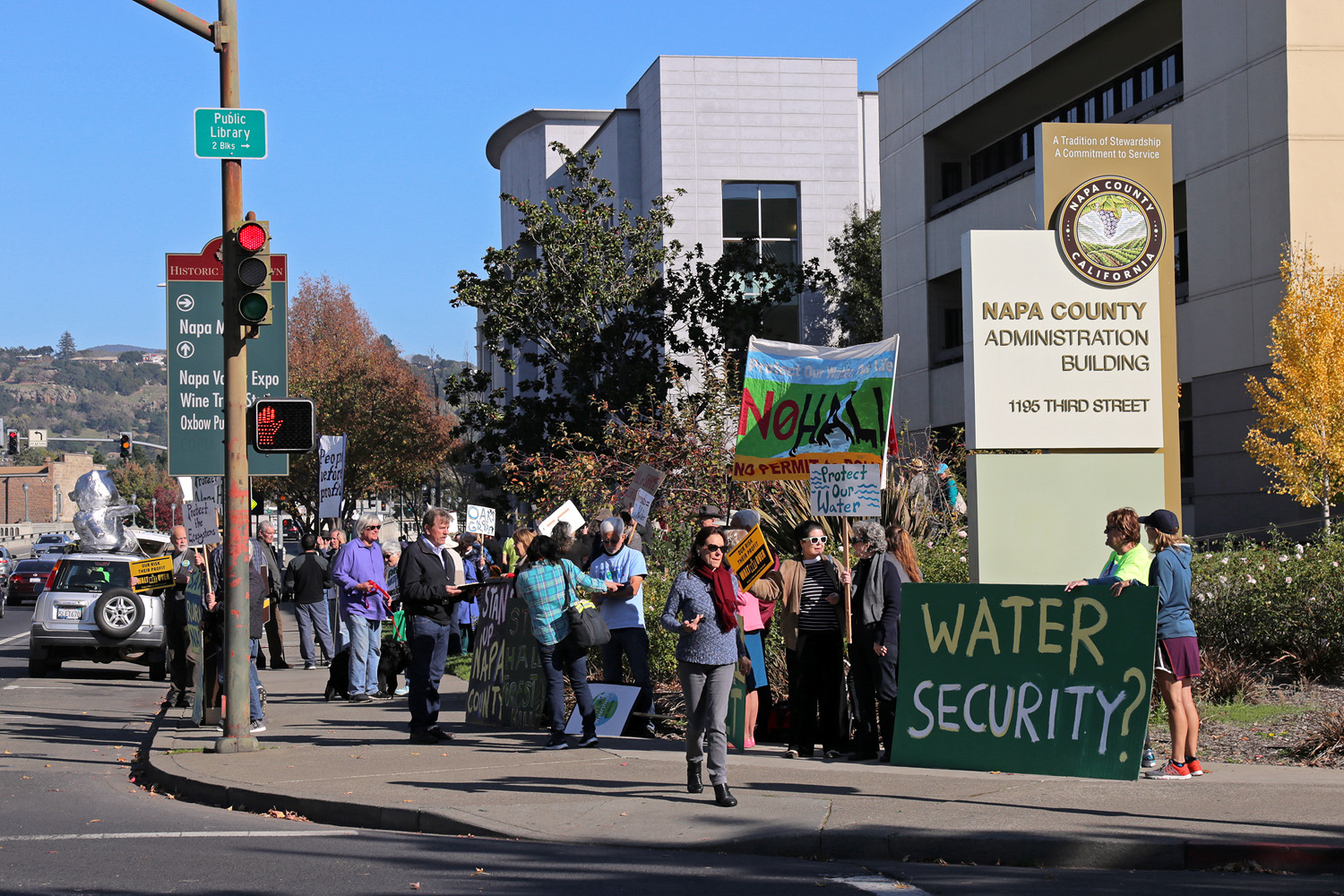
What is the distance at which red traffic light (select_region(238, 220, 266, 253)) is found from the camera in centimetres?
1095

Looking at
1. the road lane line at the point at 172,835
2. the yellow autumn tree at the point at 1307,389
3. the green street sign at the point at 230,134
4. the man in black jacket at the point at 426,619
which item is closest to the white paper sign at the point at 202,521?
the man in black jacket at the point at 426,619

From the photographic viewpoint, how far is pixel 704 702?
8719mm

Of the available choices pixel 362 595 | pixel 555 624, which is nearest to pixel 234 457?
pixel 555 624

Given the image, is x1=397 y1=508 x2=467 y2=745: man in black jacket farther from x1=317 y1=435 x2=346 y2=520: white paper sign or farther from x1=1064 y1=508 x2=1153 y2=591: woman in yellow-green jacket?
x1=317 y1=435 x2=346 y2=520: white paper sign

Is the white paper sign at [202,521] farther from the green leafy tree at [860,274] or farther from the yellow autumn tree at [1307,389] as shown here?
the green leafy tree at [860,274]

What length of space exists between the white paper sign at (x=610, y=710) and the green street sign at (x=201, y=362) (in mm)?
3921

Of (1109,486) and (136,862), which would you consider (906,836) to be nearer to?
(136,862)

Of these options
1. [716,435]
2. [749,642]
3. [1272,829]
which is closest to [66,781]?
[749,642]

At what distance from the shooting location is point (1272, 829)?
24.4 ft

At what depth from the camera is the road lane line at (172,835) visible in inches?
318

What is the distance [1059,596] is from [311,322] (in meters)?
52.7

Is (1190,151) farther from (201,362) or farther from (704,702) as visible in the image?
(704,702)

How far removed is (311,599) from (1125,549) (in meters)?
13.1

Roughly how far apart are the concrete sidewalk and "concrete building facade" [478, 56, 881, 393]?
127 ft
